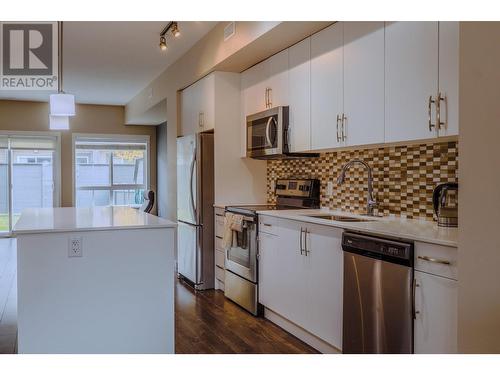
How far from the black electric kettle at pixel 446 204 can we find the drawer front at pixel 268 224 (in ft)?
3.94

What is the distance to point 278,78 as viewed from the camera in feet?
12.8

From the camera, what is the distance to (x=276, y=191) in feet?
14.5

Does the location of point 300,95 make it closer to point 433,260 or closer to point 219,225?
point 219,225

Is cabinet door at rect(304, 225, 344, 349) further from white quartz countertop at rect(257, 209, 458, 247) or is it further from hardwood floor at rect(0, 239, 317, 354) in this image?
hardwood floor at rect(0, 239, 317, 354)

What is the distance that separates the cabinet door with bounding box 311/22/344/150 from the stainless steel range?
646mm

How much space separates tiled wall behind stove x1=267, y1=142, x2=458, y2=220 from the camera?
275cm

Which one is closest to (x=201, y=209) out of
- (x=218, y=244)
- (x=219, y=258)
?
(x=218, y=244)

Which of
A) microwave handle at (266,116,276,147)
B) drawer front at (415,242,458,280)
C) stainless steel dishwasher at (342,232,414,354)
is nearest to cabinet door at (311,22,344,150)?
microwave handle at (266,116,276,147)

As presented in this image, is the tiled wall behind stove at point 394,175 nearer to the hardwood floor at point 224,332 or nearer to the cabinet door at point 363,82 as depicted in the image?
the cabinet door at point 363,82

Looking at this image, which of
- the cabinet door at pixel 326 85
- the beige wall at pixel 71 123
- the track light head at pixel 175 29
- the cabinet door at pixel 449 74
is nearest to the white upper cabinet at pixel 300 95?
the cabinet door at pixel 326 85

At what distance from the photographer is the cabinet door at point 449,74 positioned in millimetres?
2273

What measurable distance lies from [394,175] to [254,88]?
177cm
